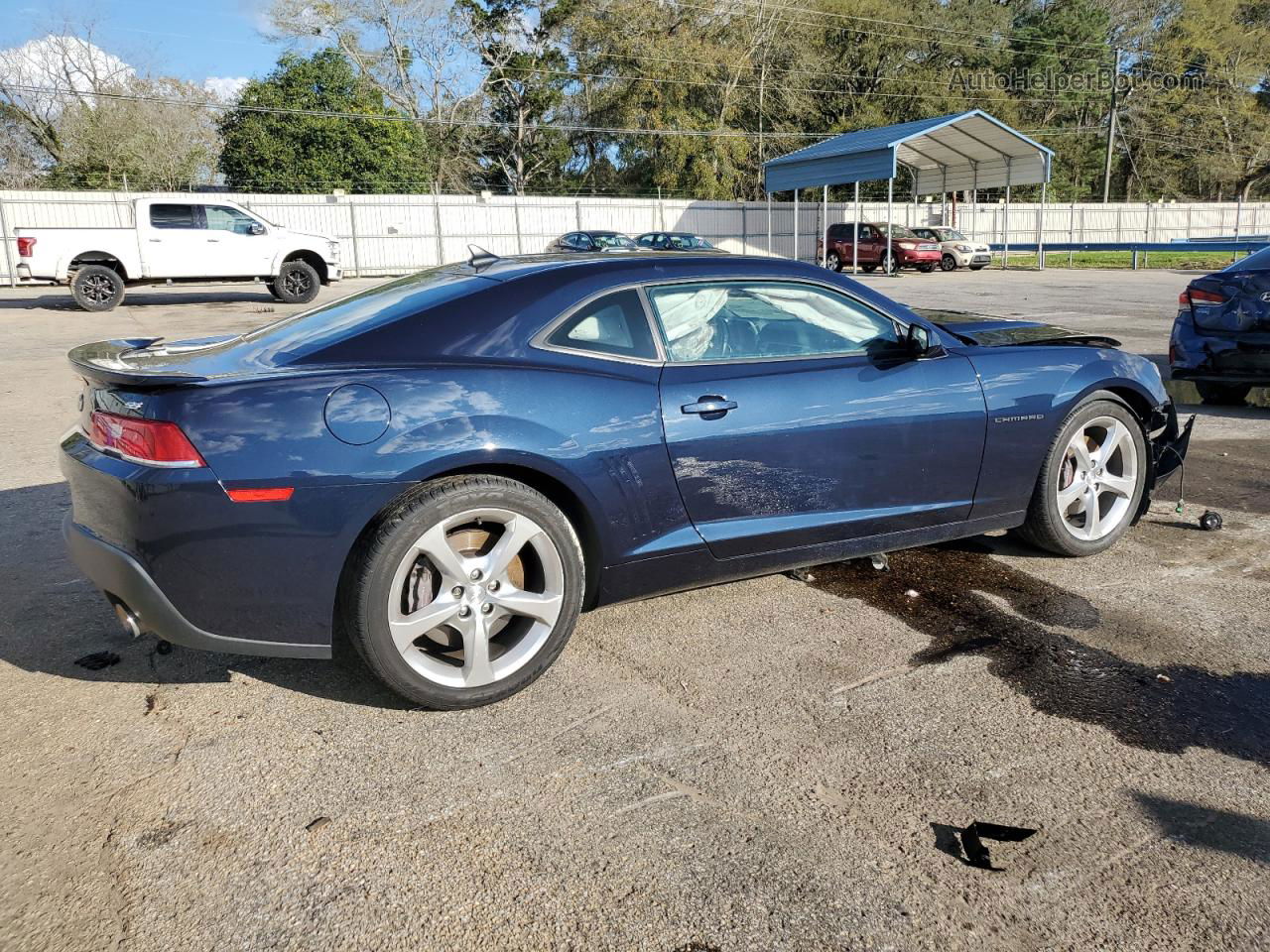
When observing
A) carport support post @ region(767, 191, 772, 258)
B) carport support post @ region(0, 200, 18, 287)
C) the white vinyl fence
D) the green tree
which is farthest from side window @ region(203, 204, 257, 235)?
carport support post @ region(767, 191, 772, 258)

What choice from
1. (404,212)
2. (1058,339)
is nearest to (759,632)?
(1058,339)

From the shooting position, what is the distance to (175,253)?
19062 mm

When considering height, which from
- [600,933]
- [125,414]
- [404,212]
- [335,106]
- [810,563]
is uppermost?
[335,106]

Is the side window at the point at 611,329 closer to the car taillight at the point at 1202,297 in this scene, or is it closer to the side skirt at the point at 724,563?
the side skirt at the point at 724,563

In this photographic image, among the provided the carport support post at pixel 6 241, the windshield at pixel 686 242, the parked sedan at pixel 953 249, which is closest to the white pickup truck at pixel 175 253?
the windshield at pixel 686 242

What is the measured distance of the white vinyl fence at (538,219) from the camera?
28.8 m

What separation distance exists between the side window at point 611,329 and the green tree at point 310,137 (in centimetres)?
3859

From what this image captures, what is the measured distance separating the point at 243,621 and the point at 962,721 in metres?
2.24

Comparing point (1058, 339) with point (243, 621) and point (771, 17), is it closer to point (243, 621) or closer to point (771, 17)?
point (243, 621)

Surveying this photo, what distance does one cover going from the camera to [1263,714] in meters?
3.19

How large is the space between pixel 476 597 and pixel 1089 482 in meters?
2.96

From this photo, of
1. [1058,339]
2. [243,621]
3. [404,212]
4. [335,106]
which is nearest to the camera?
[243,621]

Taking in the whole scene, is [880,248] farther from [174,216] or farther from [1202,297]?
[1202,297]

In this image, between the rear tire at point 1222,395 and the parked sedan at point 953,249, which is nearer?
the rear tire at point 1222,395
